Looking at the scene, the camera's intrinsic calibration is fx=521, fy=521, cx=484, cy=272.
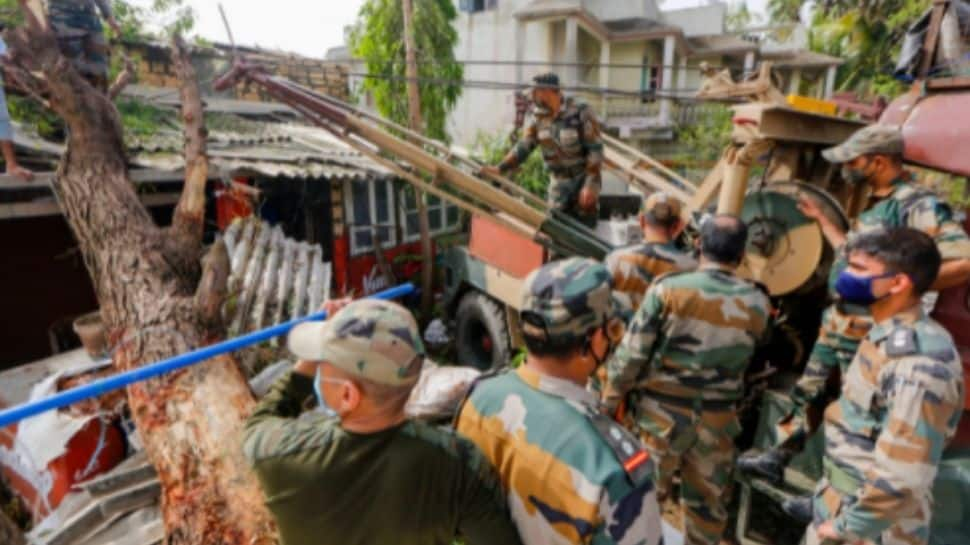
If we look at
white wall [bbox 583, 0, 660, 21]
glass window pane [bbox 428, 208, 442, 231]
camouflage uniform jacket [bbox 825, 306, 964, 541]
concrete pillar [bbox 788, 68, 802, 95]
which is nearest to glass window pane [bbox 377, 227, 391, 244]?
glass window pane [bbox 428, 208, 442, 231]

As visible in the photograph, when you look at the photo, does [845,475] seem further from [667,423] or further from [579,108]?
[579,108]

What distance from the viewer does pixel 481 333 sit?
6340mm

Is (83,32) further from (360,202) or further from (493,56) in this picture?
(493,56)

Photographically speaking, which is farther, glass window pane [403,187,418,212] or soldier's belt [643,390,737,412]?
glass window pane [403,187,418,212]

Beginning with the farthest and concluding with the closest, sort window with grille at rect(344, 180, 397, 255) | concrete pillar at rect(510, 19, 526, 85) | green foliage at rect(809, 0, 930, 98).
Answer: concrete pillar at rect(510, 19, 526, 85), green foliage at rect(809, 0, 930, 98), window with grille at rect(344, 180, 397, 255)

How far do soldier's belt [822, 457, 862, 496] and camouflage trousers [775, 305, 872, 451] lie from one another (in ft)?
1.89

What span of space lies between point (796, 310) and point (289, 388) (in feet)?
10.1

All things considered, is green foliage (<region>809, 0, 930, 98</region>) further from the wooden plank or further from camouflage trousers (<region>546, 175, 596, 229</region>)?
the wooden plank

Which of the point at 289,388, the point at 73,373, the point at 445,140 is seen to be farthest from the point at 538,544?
the point at 445,140

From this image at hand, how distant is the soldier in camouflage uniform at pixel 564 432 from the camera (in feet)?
4.38

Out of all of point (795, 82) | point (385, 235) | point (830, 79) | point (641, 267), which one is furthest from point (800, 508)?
point (795, 82)

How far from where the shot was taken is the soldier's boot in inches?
109

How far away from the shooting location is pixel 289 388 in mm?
1593

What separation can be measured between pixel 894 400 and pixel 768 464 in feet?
4.01
